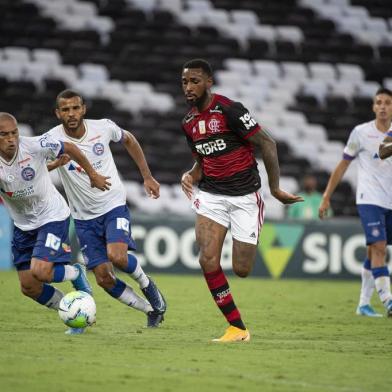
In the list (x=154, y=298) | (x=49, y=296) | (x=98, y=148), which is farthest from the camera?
(x=154, y=298)

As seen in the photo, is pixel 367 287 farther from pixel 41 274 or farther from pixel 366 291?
pixel 41 274

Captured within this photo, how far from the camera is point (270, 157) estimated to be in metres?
8.97

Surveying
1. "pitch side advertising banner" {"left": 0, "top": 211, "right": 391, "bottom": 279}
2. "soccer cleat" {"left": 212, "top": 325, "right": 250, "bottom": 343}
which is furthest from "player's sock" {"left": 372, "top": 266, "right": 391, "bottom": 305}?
"pitch side advertising banner" {"left": 0, "top": 211, "right": 391, "bottom": 279}

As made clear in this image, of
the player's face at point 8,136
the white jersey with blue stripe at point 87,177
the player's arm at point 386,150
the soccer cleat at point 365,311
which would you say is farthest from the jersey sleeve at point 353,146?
the player's face at point 8,136

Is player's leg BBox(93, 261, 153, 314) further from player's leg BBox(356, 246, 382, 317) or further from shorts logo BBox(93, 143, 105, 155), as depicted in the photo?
player's leg BBox(356, 246, 382, 317)

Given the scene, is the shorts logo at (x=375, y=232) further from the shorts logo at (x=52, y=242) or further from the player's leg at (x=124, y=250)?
the shorts logo at (x=52, y=242)

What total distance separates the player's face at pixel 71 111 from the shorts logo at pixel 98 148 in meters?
0.31

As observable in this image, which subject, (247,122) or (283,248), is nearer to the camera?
(247,122)

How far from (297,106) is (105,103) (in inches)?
215

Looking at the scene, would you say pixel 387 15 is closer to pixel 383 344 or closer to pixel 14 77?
pixel 14 77

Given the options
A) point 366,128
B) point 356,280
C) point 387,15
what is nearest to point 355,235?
point 356,280

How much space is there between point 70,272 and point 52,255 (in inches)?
13.3

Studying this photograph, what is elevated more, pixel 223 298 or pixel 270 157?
pixel 270 157

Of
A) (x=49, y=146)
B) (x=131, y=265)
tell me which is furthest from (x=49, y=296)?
(x=49, y=146)
